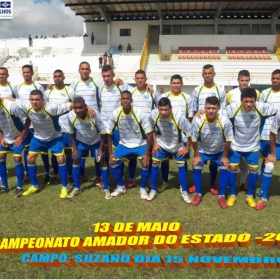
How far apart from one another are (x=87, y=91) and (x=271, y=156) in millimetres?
3411

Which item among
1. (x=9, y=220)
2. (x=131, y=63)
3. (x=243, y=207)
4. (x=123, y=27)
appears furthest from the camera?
(x=123, y=27)

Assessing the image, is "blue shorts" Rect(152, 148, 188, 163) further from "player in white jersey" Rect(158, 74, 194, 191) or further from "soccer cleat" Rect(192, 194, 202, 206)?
"soccer cleat" Rect(192, 194, 202, 206)

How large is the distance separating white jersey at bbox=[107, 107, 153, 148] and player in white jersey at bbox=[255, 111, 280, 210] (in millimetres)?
1883

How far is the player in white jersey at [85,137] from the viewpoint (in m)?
5.01

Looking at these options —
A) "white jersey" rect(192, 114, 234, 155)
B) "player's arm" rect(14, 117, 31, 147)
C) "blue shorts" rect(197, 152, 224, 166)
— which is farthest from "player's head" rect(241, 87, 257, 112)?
"player's arm" rect(14, 117, 31, 147)

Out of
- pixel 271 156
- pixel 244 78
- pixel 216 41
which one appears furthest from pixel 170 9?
pixel 271 156

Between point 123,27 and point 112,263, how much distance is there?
29.9 metres

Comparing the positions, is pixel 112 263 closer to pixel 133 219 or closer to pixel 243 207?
pixel 133 219

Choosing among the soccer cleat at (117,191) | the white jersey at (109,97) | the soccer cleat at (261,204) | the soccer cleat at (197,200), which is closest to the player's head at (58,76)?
the white jersey at (109,97)

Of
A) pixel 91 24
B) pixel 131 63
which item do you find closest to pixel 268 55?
pixel 131 63

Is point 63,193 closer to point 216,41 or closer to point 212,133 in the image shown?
point 212,133

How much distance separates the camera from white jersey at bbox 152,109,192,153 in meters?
4.76

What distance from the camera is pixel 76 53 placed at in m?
30.4

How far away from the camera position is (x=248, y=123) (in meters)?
4.62
